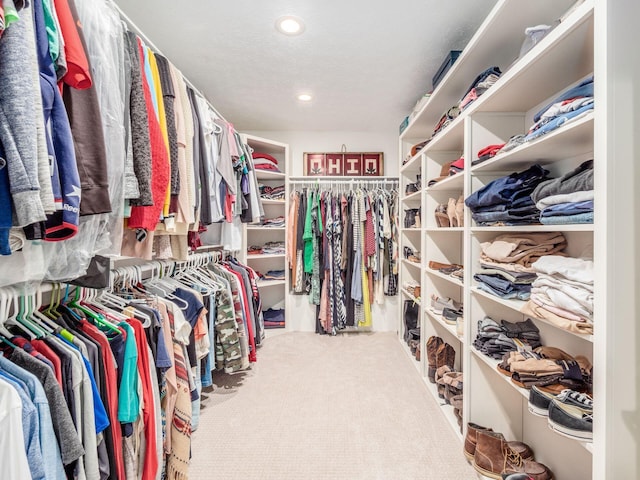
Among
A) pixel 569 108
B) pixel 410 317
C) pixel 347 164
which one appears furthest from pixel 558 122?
pixel 347 164

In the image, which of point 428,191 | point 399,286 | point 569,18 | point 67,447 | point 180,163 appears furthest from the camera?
point 399,286

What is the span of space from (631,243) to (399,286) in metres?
2.29

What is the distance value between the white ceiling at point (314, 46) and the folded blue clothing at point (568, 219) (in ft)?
3.88

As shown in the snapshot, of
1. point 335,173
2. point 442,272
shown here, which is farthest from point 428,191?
point 335,173

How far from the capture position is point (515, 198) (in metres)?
1.24

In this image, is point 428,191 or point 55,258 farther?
point 428,191

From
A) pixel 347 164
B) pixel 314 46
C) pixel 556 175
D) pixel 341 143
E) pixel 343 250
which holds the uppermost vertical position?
pixel 314 46

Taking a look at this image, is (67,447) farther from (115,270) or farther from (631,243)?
(631,243)

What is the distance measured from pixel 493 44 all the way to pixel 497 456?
75.3 inches

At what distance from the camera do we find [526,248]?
126 cm

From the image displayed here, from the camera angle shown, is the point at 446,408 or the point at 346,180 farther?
the point at 346,180

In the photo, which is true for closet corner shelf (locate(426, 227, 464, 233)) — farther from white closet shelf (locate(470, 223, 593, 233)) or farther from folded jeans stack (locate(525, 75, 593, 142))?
folded jeans stack (locate(525, 75, 593, 142))

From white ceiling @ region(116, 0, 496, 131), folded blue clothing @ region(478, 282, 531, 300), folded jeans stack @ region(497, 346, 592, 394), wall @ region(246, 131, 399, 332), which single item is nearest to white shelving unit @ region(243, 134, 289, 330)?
wall @ region(246, 131, 399, 332)

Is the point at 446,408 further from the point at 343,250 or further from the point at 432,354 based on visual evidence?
the point at 343,250
